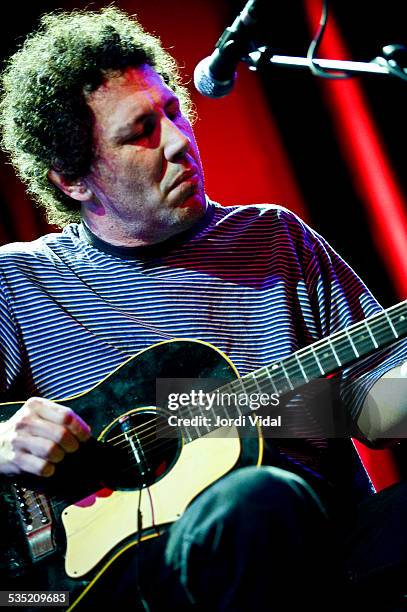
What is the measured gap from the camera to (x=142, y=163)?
5.86ft

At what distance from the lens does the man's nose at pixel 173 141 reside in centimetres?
178

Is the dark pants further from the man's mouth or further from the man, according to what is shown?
the man's mouth

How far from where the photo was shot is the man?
5.40ft

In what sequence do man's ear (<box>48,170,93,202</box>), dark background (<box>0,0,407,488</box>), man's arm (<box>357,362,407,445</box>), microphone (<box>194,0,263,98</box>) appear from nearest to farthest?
1. microphone (<box>194,0,263,98</box>)
2. man's arm (<box>357,362,407,445</box>)
3. man's ear (<box>48,170,93,202</box>)
4. dark background (<box>0,0,407,488</box>)

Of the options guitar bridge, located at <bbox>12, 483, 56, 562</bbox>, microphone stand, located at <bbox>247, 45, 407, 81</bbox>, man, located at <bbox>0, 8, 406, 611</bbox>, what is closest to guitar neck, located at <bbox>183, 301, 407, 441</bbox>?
man, located at <bbox>0, 8, 406, 611</bbox>

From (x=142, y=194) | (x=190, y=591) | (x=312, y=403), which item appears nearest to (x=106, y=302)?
(x=142, y=194)

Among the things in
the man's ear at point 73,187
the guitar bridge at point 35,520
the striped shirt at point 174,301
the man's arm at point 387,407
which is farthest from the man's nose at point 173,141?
the guitar bridge at point 35,520

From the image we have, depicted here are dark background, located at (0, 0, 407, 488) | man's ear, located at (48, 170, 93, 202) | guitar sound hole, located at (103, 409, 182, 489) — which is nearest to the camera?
guitar sound hole, located at (103, 409, 182, 489)

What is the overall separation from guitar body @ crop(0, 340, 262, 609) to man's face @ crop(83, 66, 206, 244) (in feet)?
1.65

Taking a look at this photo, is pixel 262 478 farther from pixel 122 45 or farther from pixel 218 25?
pixel 218 25

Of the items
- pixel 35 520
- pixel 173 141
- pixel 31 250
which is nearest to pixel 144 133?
pixel 173 141

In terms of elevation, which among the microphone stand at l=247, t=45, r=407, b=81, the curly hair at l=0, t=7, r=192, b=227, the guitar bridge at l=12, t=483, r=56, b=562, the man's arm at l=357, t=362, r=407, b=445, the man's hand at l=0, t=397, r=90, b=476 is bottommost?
the man's arm at l=357, t=362, r=407, b=445

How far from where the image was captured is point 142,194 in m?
1.81

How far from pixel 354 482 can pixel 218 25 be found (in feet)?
6.34
